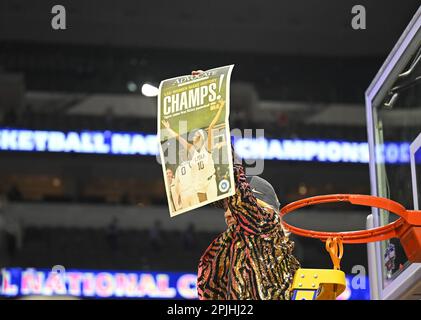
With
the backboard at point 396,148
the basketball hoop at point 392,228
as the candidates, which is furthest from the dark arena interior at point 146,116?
the basketball hoop at point 392,228

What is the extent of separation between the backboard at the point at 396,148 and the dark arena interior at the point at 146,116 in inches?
219

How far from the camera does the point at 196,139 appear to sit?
326 centimetres

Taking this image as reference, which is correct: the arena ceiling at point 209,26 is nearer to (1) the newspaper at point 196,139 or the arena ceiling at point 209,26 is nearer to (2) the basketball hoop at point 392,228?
(2) the basketball hoop at point 392,228

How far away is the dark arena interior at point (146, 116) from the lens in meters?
10.2

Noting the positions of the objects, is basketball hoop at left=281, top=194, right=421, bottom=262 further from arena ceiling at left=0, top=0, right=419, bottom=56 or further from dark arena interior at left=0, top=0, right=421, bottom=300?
arena ceiling at left=0, top=0, right=419, bottom=56

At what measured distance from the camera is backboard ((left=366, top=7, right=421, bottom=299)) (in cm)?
388

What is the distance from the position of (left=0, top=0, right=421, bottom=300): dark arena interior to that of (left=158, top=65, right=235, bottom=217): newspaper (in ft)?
22.2

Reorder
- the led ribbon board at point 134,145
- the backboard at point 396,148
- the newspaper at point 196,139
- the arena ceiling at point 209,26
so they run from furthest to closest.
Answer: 1. the led ribbon board at point 134,145
2. the arena ceiling at point 209,26
3. the backboard at point 396,148
4. the newspaper at point 196,139

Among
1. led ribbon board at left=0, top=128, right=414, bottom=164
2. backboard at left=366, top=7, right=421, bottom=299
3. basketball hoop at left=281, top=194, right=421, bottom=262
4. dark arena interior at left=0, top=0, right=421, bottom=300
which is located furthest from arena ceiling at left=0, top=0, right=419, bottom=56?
basketball hoop at left=281, top=194, right=421, bottom=262

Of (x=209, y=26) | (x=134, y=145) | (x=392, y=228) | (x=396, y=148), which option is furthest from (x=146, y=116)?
(x=392, y=228)

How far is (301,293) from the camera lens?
301 centimetres

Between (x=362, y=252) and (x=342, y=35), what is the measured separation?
2.50 m

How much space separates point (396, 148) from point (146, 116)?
255 inches
